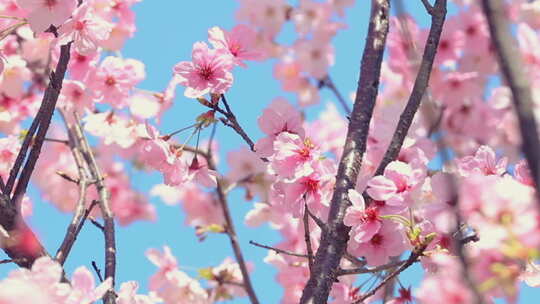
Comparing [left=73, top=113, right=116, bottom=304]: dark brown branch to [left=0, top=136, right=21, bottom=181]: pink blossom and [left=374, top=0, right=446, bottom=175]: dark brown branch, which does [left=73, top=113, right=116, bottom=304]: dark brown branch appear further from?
[left=374, top=0, right=446, bottom=175]: dark brown branch

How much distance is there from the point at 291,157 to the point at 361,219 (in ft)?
0.99

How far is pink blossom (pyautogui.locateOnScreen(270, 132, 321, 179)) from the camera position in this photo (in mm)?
2322

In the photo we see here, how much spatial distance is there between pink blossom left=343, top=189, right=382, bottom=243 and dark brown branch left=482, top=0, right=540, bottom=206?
126cm

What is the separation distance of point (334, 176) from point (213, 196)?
10.9ft

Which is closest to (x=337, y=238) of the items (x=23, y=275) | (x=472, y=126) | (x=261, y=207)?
(x=23, y=275)

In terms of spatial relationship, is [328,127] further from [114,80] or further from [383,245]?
[383,245]

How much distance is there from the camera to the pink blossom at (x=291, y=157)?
2.32 m

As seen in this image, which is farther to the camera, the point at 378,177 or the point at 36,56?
the point at 36,56

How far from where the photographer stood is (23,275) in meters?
1.70

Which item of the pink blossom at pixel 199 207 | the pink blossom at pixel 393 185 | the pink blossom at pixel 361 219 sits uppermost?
the pink blossom at pixel 199 207

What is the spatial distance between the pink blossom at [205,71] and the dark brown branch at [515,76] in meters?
1.52

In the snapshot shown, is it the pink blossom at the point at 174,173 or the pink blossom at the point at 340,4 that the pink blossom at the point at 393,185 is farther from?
the pink blossom at the point at 340,4

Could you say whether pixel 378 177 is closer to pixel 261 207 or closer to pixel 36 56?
pixel 261 207

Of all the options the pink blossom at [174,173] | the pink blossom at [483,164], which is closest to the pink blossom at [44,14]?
the pink blossom at [174,173]
